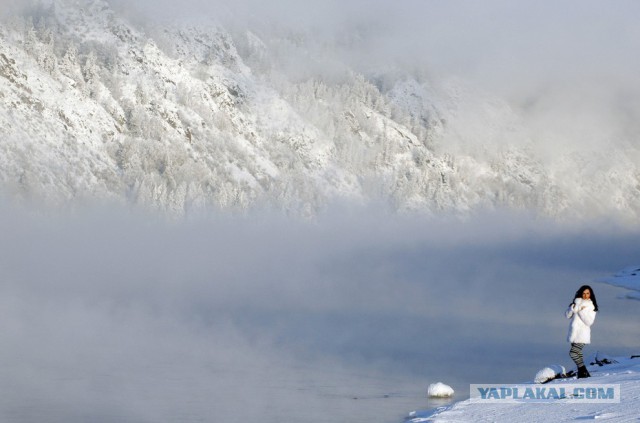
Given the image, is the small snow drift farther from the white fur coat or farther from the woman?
the white fur coat

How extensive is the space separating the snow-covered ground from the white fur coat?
6.71 ft

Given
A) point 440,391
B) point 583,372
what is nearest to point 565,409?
point 583,372

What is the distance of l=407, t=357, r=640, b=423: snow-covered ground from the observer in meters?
25.8

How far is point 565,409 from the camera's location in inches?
1081

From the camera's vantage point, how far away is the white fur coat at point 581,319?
30.3 m

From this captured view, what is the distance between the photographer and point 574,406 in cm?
2783

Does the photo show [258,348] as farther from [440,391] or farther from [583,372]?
[583,372]

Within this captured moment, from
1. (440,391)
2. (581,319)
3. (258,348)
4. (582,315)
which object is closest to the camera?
(582,315)

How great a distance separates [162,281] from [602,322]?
96.1 metres

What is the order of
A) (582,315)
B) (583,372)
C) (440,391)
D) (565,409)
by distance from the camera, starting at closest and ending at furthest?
(565,409)
(582,315)
(583,372)
(440,391)

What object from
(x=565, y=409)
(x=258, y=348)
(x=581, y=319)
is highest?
(x=258, y=348)

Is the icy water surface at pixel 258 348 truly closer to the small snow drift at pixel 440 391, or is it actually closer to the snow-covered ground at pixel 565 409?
the small snow drift at pixel 440 391

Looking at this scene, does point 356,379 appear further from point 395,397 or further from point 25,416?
point 25,416

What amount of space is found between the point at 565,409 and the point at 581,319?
4.20m
